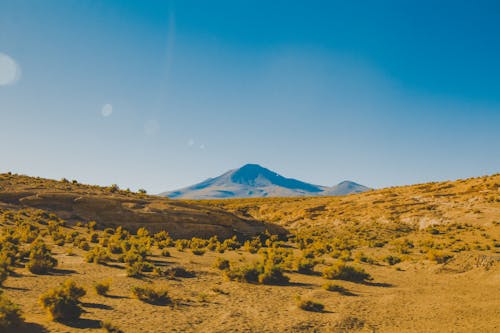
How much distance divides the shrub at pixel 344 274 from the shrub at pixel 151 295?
11.6 m

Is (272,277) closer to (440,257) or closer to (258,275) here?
(258,275)

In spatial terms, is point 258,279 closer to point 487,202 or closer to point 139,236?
point 139,236

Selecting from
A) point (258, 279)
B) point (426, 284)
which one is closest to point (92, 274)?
point (258, 279)

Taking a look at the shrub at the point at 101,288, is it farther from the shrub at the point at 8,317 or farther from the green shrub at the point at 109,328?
the shrub at the point at 8,317

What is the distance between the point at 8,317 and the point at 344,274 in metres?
19.1

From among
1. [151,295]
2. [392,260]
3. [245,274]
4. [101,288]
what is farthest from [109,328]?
[392,260]

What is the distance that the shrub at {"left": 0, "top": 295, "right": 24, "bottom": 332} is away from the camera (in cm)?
1047

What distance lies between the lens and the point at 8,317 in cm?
1069

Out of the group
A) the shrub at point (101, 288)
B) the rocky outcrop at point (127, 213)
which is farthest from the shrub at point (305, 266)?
the rocky outcrop at point (127, 213)

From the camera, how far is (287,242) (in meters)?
46.9

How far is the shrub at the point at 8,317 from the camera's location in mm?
10469

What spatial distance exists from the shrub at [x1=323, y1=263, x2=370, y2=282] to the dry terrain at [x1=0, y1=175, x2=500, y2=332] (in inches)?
3.0

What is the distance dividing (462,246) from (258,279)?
2474cm

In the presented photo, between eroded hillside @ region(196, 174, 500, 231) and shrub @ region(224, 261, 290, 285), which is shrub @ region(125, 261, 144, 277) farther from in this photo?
eroded hillside @ region(196, 174, 500, 231)
